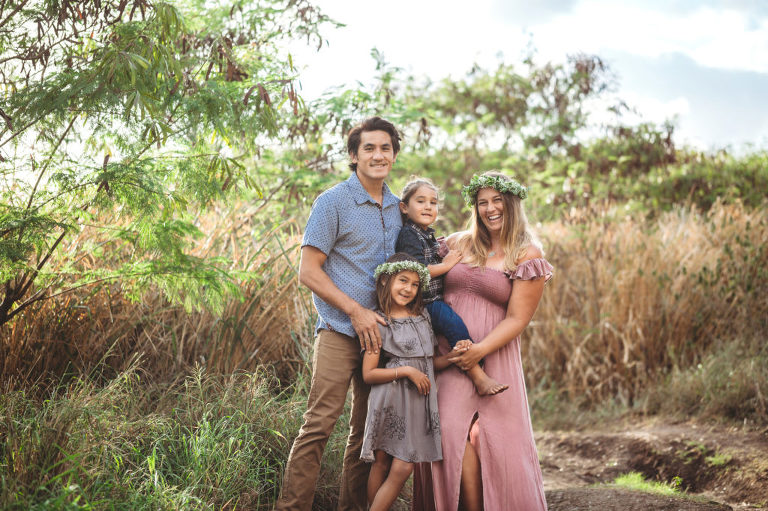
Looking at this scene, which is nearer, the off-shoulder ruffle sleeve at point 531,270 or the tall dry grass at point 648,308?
the off-shoulder ruffle sleeve at point 531,270

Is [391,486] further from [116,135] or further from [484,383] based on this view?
[116,135]

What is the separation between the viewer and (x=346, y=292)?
145 inches

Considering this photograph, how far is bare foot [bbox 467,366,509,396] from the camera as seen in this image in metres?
3.66

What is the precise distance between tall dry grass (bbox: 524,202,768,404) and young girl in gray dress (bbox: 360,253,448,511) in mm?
4650

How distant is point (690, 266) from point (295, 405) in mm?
5603

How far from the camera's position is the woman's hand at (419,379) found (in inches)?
139

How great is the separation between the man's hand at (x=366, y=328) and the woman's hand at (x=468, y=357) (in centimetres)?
45

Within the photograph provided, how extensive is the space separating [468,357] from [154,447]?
174 cm

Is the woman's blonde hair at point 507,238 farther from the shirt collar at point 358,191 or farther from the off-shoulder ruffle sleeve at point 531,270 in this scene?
the shirt collar at point 358,191

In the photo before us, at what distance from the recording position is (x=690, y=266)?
8.05 meters

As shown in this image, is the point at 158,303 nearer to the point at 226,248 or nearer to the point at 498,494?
the point at 226,248

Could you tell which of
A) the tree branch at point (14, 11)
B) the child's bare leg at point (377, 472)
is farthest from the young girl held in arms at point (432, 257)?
the tree branch at point (14, 11)

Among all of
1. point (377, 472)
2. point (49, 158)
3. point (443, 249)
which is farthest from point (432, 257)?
point (49, 158)

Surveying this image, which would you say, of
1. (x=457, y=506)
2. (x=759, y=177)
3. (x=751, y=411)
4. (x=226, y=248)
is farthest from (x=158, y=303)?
(x=759, y=177)
